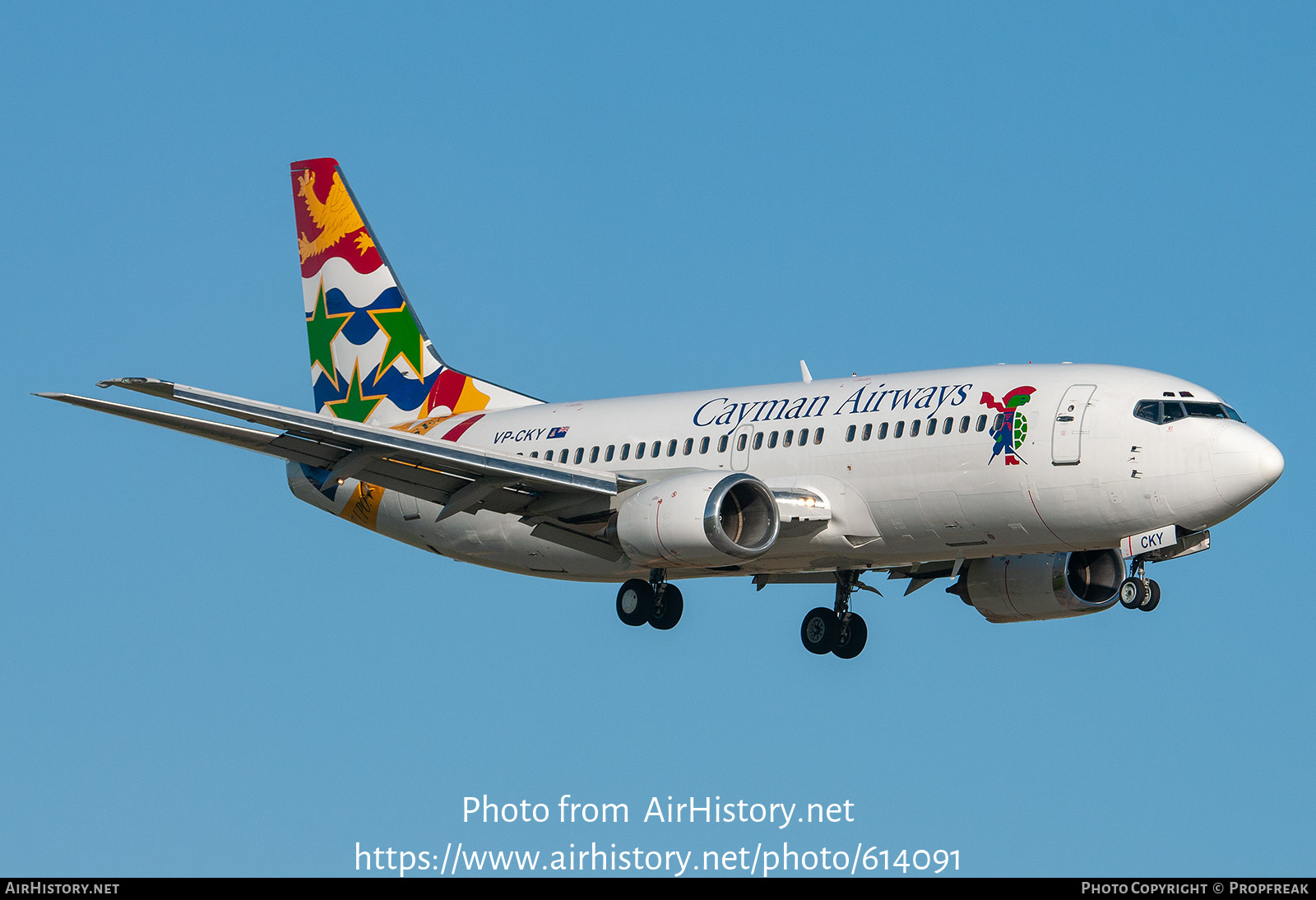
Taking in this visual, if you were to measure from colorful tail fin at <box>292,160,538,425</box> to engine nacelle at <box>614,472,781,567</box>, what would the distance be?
972 cm

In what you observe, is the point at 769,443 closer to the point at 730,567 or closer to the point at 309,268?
the point at 730,567

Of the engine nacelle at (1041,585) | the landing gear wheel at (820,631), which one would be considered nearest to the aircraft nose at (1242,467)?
the engine nacelle at (1041,585)

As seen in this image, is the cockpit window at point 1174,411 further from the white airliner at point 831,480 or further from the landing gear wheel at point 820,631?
the landing gear wheel at point 820,631

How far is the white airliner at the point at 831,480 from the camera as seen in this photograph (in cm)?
3391

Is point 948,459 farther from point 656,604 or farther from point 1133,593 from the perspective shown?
point 656,604

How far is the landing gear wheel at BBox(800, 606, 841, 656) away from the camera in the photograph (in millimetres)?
40656

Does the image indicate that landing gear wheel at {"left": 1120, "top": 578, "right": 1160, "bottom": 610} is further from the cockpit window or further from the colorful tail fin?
the colorful tail fin

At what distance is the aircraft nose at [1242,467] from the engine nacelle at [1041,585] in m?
5.38

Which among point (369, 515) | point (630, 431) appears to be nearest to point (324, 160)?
point (369, 515)

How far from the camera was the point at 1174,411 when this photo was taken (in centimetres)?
3397

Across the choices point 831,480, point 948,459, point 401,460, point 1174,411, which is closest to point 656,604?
point 831,480

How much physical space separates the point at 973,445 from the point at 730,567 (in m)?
5.87

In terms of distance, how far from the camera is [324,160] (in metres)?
49.8

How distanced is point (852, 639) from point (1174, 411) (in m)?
9.51
